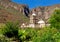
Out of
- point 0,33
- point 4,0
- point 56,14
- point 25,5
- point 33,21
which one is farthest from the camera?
point 25,5

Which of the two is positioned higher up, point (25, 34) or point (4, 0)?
point (4, 0)

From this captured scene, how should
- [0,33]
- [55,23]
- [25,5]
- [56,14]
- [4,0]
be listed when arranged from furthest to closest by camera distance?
[25,5], [4,0], [56,14], [55,23], [0,33]

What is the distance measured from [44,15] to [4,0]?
30.9 m

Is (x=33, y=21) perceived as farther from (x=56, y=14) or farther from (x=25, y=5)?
(x=25, y=5)

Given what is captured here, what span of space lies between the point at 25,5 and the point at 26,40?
108 meters

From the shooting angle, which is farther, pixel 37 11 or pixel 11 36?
pixel 37 11

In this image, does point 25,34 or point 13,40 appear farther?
point 25,34

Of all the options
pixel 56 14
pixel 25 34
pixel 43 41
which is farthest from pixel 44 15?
pixel 43 41

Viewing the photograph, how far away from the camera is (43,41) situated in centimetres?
2195

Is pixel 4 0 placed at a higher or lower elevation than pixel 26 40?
higher

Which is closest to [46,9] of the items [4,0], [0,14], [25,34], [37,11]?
[37,11]

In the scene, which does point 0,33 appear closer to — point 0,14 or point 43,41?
point 43,41

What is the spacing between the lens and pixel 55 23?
2362 inches

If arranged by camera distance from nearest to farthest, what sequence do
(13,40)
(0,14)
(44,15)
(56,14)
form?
1. (13,40)
2. (56,14)
3. (0,14)
4. (44,15)
